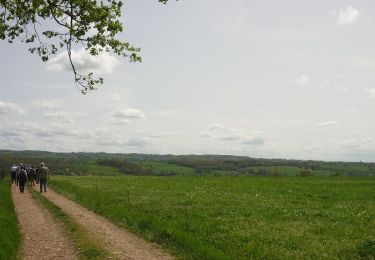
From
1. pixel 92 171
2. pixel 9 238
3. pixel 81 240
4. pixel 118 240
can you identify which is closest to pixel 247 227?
pixel 118 240

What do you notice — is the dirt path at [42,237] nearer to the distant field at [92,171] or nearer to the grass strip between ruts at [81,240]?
the grass strip between ruts at [81,240]

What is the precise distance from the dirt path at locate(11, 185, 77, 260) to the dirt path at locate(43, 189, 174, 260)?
4.16ft

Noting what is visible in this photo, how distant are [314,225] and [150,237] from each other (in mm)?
7741

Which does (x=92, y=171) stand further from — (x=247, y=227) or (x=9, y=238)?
(x=9, y=238)

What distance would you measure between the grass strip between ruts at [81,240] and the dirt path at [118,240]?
285 mm

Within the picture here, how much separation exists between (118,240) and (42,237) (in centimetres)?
315

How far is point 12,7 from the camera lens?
16266mm

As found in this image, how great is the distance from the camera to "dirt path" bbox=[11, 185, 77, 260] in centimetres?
1446

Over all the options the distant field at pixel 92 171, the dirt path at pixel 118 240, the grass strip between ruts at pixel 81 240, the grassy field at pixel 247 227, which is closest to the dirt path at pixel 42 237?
the grass strip between ruts at pixel 81 240

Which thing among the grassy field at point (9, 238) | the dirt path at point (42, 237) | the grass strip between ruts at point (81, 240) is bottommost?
the dirt path at point (42, 237)

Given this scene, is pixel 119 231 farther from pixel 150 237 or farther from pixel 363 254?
pixel 363 254

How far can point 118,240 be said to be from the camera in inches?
659

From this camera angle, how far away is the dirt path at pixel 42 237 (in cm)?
1446

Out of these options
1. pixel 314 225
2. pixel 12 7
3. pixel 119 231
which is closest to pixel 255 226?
pixel 314 225
